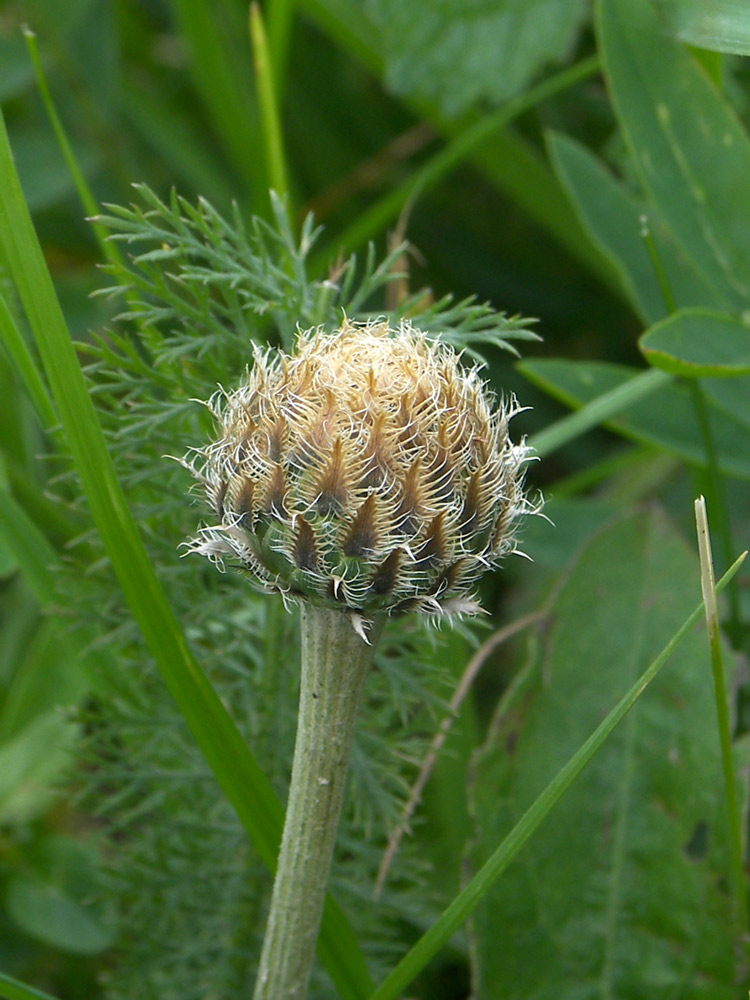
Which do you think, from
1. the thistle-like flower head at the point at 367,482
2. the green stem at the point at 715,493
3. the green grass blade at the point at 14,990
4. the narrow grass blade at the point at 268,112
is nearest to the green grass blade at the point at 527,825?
the thistle-like flower head at the point at 367,482

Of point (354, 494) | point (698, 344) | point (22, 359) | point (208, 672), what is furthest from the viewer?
point (698, 344)

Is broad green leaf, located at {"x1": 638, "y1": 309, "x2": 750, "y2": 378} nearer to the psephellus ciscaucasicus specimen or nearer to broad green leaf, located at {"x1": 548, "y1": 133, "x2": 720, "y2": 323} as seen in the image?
broad green leaf, located at {"x1": 548, "y1": 133, "x2": 720, "y2": 323}

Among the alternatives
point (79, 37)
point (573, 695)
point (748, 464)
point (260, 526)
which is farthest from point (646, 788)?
point (79, 37)

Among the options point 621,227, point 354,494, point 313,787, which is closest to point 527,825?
point 313,787

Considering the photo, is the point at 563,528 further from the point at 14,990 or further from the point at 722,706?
the point at 14,990

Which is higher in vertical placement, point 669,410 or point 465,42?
point 465,42

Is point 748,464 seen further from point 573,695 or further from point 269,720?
point 269,720
